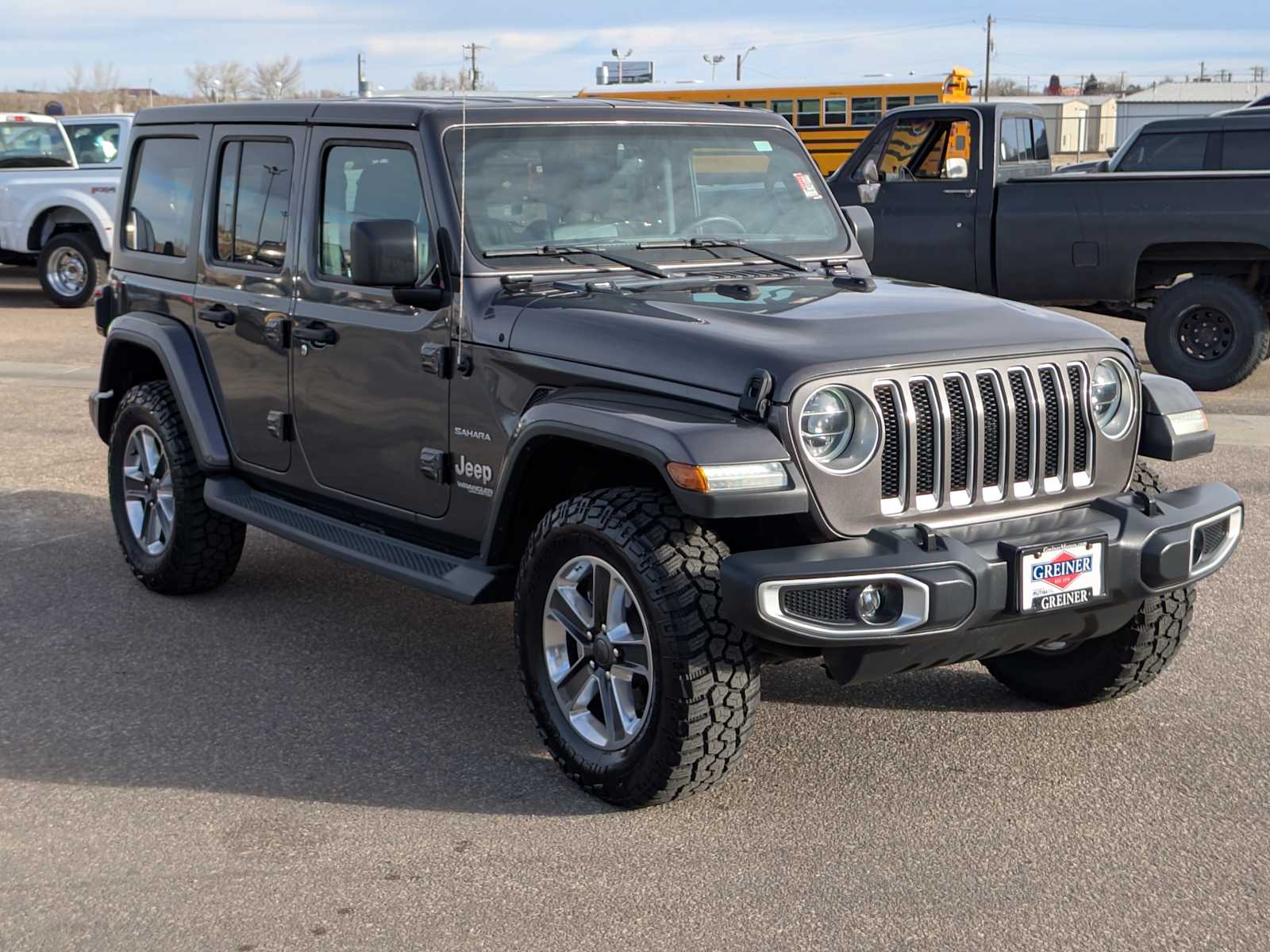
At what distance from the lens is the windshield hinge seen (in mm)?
3781

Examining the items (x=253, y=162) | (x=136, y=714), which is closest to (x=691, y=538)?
(x=136, y=714)

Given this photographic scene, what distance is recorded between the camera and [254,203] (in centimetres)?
570

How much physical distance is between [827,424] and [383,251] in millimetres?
1518

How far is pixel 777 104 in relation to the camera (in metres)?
28.3

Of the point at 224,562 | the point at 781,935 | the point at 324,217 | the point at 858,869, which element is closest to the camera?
the point at 781,935

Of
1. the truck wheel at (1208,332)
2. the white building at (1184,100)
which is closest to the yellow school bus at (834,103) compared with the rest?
the truck wheel at (1208,332)

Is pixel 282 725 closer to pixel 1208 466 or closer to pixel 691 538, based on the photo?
pixel 691 538

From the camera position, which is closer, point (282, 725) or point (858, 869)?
point (858, 869)

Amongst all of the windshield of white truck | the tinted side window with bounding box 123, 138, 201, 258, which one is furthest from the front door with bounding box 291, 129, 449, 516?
the windshield of white truck

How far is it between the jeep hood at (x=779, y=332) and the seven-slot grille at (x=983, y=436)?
72mm

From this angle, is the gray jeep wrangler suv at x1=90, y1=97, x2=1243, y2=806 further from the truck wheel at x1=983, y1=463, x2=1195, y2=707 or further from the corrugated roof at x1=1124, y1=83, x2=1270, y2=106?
the corrugated roof at x1=1124, y1=83, x2=1270, y2=106

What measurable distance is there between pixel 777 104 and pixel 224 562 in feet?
77.8

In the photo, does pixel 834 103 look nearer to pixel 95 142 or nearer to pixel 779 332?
pixel 95 142

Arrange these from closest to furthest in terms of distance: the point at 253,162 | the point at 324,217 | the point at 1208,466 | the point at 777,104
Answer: the point at 324,217 < the point at 253,162 < the point at 1208,466 < the point at 777,104
